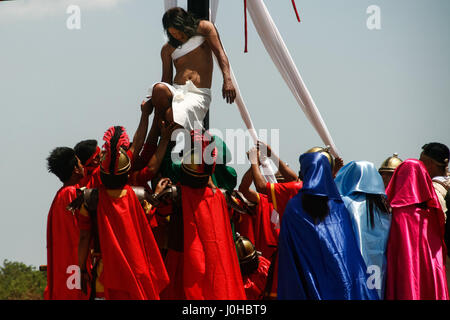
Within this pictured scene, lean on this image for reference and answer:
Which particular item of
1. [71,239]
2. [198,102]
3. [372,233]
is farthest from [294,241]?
[71,239]

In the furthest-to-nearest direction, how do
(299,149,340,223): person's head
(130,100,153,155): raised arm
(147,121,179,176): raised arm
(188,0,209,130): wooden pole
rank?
(188,0,209,130): wooden pole < (130,100,153,155): raised arm < (147,121,179,176): raised arm < (299,149,340,223): person's head

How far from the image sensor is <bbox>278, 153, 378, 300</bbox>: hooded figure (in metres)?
6.76

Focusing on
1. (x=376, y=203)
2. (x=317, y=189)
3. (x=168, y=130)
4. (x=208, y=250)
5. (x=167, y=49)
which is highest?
(x=167, y=49)

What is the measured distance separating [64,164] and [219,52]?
1818 millimetres

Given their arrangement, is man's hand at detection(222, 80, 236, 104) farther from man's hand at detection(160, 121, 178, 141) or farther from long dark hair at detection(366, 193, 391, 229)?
long dark hair at detection(366, 193, 391, 229)

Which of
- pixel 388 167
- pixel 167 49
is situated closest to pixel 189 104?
pixel 167 49

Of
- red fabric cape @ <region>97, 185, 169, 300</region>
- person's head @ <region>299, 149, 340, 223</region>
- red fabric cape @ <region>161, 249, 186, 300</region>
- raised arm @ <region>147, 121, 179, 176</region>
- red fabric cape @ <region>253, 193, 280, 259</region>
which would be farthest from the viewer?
red fabric cape @ <region>253, 193, 280, 259</region>

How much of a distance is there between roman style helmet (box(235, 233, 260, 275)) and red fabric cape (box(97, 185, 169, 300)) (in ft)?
3.77

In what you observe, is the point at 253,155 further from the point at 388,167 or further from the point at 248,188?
the point at 388,167

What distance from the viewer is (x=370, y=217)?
7.27 meters

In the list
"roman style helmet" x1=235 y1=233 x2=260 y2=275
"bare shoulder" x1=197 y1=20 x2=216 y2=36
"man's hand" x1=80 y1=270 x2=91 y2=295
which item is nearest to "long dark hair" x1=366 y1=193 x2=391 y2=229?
"roman style helmet" x1=235 y1=233 x2=260 y2=275

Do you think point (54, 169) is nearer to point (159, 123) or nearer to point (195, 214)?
point (159, 123)

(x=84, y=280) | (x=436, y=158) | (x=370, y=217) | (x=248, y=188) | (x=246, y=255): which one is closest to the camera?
(x=84, y=280)
